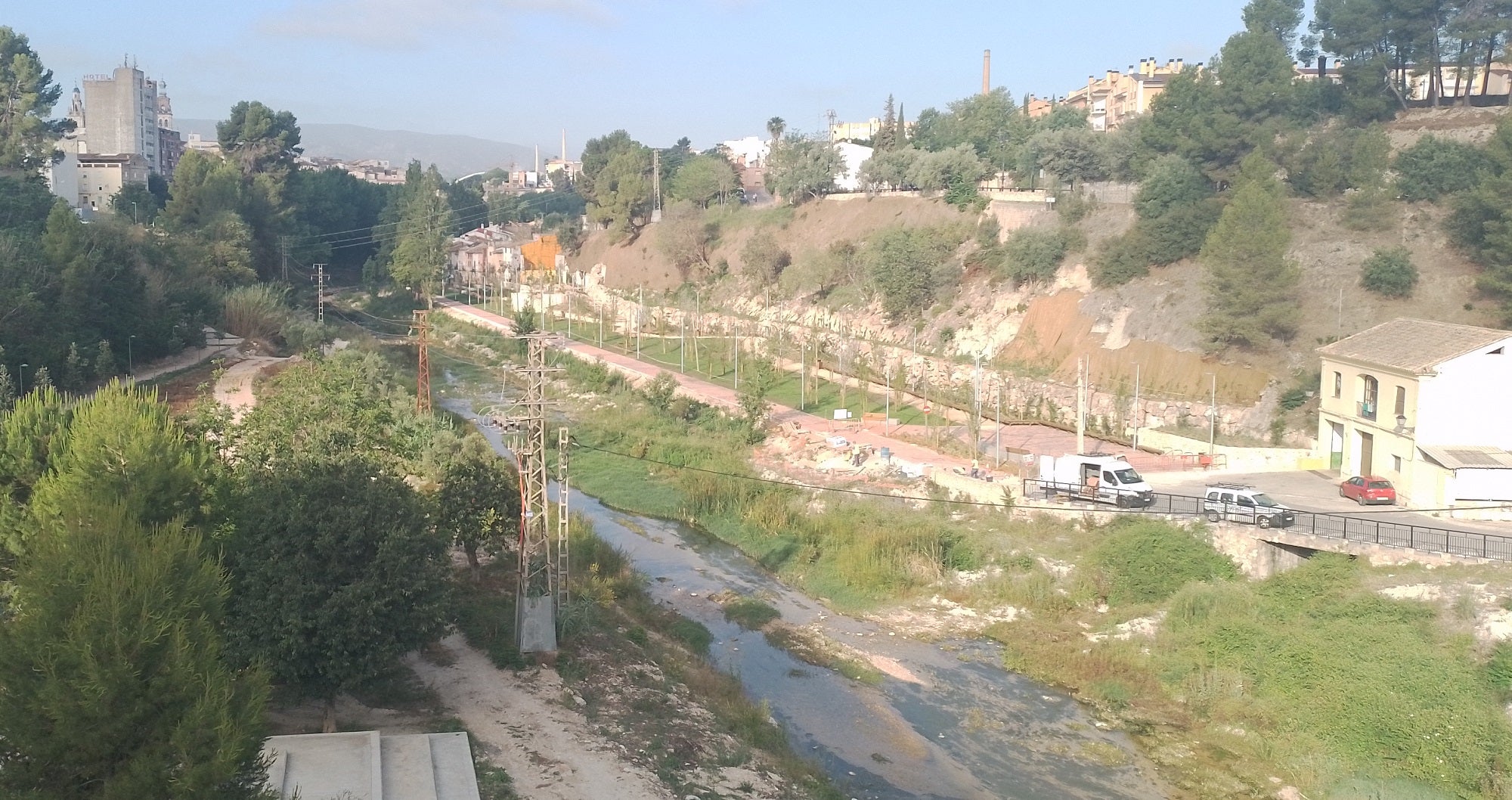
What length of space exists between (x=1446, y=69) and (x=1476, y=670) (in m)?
47.2

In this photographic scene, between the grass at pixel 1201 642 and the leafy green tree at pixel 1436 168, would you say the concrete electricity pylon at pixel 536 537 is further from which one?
the leafy green tree at pixel 1436 168

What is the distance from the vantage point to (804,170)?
7231 cm

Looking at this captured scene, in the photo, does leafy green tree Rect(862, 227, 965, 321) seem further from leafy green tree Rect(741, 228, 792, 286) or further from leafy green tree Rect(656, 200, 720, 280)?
leafy green tree Rect(656, 200, 720, 280)

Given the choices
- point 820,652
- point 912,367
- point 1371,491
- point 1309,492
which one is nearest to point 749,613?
point 820,652

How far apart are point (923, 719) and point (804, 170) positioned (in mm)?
56650

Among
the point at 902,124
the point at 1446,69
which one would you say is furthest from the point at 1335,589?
the point at 902,124

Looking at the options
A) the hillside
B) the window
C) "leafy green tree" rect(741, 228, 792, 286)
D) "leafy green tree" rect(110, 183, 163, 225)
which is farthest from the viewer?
"leafy green tree" rect(741, 228, 792, 286)

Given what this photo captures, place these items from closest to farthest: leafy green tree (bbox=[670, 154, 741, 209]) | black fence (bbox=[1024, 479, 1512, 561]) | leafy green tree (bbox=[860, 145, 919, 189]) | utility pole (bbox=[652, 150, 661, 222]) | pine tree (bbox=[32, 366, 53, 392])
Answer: black fence (bbox=[1024, 479, 1512, 561])
pine tree (bbox=[32, 366, 53, 392])
leafy green tree (bbox=[860, 145, 919, 189])
utility pole (bbox=[652, 150, 661, 222])
leafy green tree (bbox=[670, 154, 741, 209])

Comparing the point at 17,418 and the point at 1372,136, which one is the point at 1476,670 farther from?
the point at 1372,136

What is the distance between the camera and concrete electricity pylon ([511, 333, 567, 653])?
1942cm

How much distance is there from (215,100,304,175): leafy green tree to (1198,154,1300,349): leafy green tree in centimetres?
6062

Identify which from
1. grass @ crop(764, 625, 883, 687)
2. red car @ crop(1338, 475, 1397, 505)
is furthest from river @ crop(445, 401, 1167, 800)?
red car @ crop(1338, 475, 1397, 505)

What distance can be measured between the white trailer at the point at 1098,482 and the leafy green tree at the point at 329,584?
567 inches

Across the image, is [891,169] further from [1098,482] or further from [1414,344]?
[1098,482]
